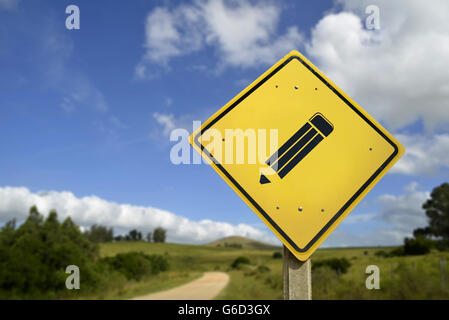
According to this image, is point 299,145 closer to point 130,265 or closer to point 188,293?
point 188,293

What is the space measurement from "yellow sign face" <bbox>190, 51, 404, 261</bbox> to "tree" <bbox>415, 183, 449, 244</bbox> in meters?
61.9

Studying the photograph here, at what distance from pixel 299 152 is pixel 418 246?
4438 cm

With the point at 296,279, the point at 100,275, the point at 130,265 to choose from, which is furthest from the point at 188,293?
the point at 296,279

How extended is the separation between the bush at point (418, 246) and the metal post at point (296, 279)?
1740 inches

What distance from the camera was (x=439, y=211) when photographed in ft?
178

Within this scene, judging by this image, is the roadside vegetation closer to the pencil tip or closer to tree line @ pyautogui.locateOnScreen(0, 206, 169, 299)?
tree line @ pyautogui.locateOnScreen(0, 206, 169, 299)

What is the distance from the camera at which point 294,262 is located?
199 cm

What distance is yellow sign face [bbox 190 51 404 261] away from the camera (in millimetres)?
2018

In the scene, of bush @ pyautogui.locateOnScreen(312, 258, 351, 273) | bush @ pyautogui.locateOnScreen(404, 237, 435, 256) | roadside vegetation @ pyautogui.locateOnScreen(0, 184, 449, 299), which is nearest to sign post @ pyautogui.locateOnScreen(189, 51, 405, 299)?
roadside vegetation @ pyautogui.locateOnScreen(0, 184, 449, 299)

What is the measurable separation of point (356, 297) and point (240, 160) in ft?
38.3

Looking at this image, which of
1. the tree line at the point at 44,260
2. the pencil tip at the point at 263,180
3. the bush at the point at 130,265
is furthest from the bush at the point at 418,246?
the pencil tip at the point at 263,180

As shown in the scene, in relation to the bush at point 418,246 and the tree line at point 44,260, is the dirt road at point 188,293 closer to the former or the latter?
the tree line at point 44,260
